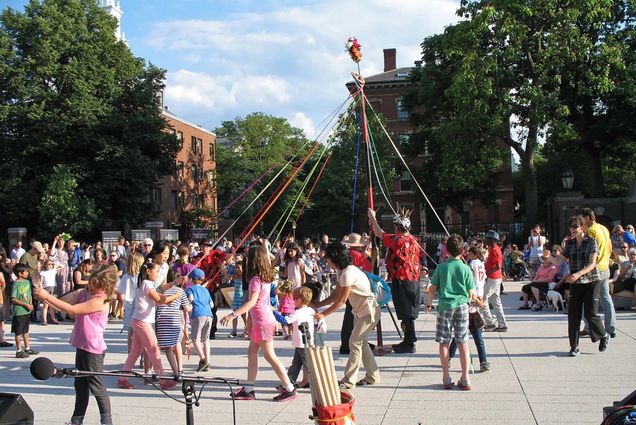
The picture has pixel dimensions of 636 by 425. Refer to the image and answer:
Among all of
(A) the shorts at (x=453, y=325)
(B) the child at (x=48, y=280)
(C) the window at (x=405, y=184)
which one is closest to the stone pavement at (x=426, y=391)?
(A) the shorts at (x=453, y=325)

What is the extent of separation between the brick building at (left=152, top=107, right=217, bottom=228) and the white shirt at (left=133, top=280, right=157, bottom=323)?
4080 cm

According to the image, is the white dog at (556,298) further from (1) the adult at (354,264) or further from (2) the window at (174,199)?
(2) the window at (174,199)

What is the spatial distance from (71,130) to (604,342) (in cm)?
3136

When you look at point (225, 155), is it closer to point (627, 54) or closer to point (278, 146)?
point (278, 146)

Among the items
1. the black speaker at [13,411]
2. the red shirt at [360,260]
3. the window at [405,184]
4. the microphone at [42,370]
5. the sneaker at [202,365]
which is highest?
the window at [405,184]

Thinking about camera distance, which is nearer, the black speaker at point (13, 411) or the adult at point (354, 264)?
the black speaker at point (13, 411)

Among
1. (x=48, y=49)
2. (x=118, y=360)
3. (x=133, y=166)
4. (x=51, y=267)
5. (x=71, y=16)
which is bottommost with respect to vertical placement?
(x=118, y=360)

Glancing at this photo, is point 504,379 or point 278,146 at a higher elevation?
point 278,146

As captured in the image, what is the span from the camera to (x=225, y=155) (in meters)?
57.8

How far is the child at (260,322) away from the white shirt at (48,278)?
31.0ft

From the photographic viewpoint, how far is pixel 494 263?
1095 centimetres

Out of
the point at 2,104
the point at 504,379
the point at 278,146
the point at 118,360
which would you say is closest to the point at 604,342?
the point at 504,379

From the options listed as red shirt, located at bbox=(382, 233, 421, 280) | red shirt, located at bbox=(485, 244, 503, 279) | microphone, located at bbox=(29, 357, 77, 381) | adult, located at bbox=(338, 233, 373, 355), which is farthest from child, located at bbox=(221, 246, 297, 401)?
red shirt, located at bbox=(485, 244, 503, 279)

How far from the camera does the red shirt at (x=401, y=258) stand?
8789 millimetres
